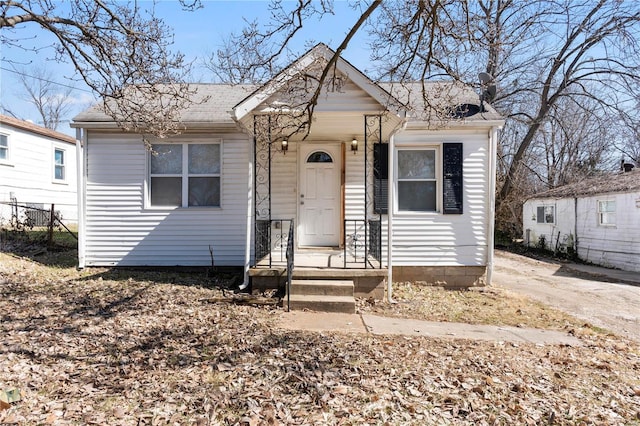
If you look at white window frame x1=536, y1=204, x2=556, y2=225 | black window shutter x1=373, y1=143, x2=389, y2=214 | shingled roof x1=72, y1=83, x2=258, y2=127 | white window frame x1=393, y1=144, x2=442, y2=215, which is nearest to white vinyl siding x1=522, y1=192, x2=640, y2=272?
white window frame x1=536, y1=204, x2=556, y2=225

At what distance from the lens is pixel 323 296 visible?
618 centimetres

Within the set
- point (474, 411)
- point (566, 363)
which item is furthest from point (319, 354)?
point (566, 363)

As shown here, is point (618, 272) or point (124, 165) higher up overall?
point (124, 165)

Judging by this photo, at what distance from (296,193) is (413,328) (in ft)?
13.5

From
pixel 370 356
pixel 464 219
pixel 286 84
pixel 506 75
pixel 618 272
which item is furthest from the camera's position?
pixel 506 75

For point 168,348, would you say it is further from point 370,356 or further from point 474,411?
point 474,411

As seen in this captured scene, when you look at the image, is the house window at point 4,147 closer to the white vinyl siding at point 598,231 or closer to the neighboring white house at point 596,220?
the neighboring white house at point 596,220

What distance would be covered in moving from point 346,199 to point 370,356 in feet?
15.2

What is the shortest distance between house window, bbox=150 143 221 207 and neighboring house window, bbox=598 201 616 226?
13.9 metres

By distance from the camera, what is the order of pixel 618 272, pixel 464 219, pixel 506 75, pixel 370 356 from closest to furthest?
pixel 370 356 → pixel 464 219 → pixel 618 272 → pixel 506 75

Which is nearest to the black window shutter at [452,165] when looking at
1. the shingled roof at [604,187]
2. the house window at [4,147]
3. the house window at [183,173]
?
the house window at [183,173]

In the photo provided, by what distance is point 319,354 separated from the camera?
160 inches

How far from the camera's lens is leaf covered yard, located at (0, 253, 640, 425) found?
2979 mm

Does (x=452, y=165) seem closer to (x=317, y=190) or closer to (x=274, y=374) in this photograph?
(x=317, y=190)
